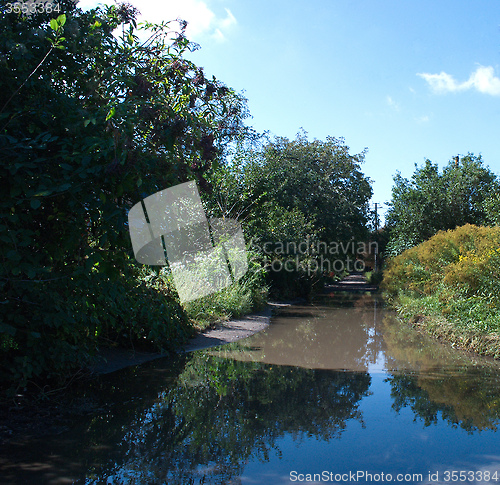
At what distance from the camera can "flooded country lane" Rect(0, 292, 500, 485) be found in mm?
4062

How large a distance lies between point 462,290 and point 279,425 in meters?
7.08

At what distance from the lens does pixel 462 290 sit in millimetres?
10609

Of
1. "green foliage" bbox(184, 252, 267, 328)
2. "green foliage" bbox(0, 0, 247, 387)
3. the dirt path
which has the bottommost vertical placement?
the dirt path

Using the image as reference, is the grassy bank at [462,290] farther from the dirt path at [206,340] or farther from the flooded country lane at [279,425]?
the dirt path at [206,340]

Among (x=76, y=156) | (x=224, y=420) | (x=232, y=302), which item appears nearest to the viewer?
(x=76, y=156)

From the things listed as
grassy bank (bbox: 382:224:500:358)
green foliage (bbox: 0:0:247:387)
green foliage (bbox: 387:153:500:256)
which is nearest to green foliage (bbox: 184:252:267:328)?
grassy bank (bbox: 382:224:500:358)

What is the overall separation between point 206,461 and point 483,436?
3.02 metres

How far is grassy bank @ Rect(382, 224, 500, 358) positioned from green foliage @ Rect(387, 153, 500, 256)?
28.5 ft

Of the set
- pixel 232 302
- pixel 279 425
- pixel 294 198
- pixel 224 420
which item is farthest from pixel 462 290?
pixel 294 198

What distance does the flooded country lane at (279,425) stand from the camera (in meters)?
4.06

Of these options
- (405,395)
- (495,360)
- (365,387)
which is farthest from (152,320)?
(495,360)

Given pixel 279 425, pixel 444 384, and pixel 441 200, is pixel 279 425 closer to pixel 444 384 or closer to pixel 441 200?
pixel 444 384

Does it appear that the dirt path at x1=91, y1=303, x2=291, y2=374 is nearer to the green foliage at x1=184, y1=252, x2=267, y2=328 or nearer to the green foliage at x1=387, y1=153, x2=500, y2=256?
the green foliage at x1=184, y1=252, x2=267, y2=328

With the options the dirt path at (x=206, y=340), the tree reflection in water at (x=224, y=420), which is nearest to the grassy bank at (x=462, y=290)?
the tree reflection in water at (x=224, y=420)
